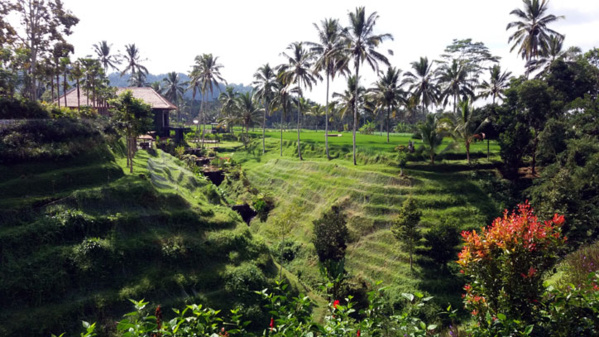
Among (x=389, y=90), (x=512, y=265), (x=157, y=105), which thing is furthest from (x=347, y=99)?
(x=512, y=265)

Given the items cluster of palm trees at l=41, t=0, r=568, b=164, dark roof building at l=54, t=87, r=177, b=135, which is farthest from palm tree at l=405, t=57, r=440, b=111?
dark roof building at l=54, t=87, r=177, b=135

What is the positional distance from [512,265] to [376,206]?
24.8m

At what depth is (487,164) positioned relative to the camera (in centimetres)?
3403

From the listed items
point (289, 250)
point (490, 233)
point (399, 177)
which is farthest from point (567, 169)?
point (490, 233)

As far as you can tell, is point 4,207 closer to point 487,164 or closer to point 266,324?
point 266,324

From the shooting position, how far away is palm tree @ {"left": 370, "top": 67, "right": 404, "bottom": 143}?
155 feet

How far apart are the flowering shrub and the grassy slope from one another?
17149 mm

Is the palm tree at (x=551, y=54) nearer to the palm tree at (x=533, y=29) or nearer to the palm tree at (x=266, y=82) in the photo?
the palm tree at (x=533, y=29)

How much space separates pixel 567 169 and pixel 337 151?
24.9 metres

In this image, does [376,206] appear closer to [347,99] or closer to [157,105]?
[347,99]

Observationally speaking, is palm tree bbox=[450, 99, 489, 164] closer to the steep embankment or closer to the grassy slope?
the grassy slope

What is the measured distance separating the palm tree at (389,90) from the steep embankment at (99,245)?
29.2 meters

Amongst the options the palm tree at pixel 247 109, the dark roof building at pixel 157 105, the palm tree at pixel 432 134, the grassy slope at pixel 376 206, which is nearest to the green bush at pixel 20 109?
the grassy slope at pixel 376 206

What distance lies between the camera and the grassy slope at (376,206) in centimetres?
2684
